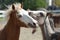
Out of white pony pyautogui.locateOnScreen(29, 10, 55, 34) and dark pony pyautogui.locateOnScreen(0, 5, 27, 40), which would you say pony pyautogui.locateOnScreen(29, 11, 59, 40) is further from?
dark pony pyautogui.locateOnScreen(0, 5, 27, 40)

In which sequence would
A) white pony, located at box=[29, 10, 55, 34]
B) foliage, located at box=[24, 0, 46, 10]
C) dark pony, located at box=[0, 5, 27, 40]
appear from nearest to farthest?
dark pony, located at box=[0, 5, 27, 40]
white pony, located at box=[29, 10, 55, 34]
foliage, located at box=[24, 0, 46, 10]

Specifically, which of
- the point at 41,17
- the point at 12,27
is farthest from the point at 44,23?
the point at 12,27

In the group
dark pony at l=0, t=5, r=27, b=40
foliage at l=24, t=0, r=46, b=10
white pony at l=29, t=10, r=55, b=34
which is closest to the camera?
dark pony at l=0, t=5, r=27, b=40

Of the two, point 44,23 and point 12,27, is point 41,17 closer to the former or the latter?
point 44,23

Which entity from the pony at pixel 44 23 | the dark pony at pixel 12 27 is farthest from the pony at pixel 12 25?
the pony at pixel 44 23

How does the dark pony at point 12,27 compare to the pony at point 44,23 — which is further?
the pony at point 44,23

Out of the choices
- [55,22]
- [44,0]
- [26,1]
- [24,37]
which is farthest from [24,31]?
[44,0]

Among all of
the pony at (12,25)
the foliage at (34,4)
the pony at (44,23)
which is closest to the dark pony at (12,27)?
the pony at (12,25)

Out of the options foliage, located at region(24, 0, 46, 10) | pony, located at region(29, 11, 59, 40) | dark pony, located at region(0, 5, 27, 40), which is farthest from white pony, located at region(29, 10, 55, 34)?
foliage, located at region(24, 0, 46, 10)

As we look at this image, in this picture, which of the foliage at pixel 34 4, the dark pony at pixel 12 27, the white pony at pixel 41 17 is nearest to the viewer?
the dark pony at pixel 12 27

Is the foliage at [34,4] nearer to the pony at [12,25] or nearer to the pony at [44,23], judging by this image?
the pony at [44,23]

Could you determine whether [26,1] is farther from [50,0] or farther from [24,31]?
[24,31]

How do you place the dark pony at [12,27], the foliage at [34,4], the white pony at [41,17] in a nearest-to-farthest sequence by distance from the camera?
1. the dark pony at [12,27]
2. the white pony at [41,17]
3. the foliage at [34,4]

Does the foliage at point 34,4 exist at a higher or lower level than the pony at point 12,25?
lower
